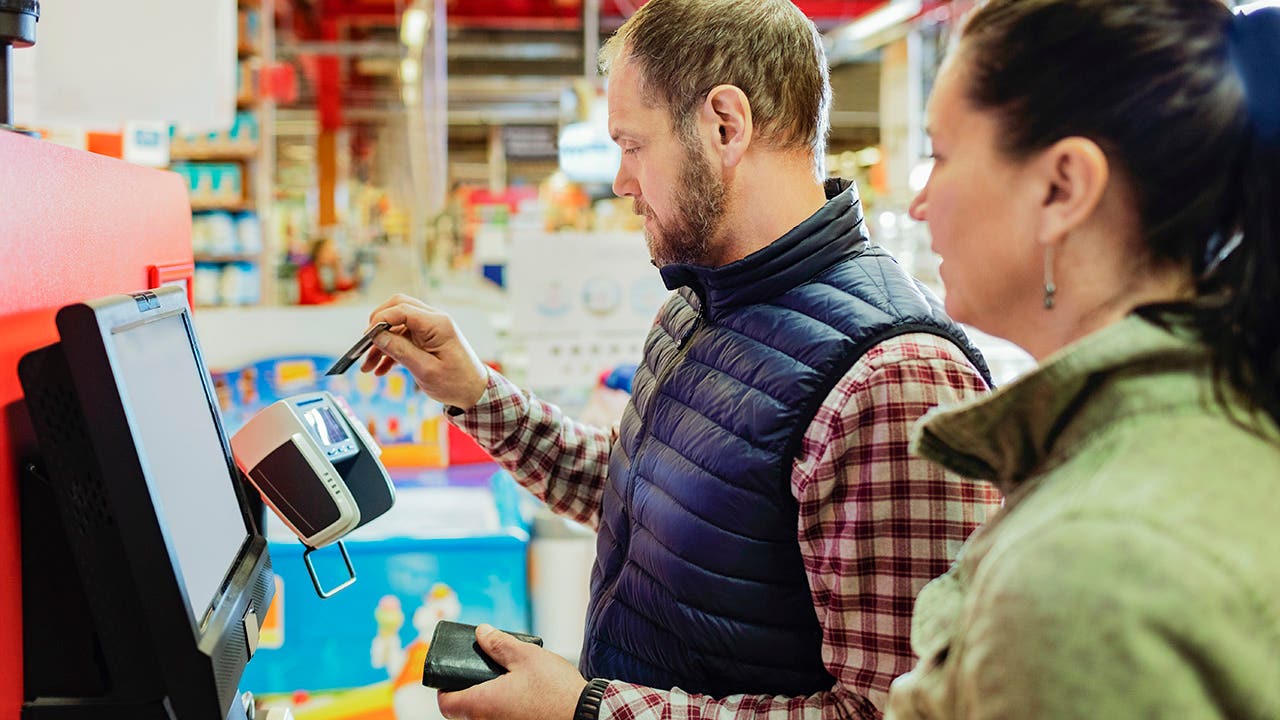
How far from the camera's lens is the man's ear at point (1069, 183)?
77cm

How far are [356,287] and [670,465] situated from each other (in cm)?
1060

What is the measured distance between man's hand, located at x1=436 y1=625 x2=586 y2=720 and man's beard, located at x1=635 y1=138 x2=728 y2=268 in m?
A: 0.62

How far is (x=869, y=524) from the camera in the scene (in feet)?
3.99

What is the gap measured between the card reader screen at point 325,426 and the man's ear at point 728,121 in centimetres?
67

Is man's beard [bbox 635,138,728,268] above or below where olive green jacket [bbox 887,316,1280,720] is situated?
above

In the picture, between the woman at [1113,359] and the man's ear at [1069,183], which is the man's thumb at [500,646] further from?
the man's ear at [1069,183]

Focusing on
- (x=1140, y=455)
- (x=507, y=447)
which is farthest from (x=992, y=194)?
(x=507, y=447)

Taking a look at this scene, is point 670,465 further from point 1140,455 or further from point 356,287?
point 356,287

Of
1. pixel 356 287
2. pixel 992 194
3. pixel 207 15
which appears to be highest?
pixel 207 15

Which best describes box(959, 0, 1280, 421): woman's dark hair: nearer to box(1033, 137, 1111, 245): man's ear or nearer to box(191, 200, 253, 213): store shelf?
box(1033, 137, 1111, 245): man's ear

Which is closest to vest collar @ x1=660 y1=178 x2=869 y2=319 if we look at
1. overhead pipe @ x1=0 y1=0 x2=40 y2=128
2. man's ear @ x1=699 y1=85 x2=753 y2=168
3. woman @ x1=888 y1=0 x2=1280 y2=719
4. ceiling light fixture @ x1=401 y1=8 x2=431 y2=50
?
man's ear @ x1=699 y1=85 x2=753 y2=168

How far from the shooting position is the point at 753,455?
132cm

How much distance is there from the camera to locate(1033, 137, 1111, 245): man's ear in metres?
0.77

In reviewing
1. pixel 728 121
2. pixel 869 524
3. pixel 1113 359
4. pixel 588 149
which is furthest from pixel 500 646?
pixel 588 149
